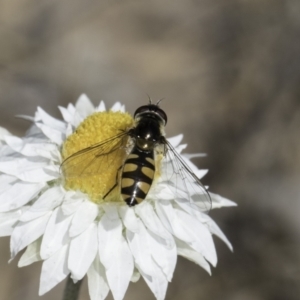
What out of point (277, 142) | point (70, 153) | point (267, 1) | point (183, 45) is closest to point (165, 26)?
point (183, 45)

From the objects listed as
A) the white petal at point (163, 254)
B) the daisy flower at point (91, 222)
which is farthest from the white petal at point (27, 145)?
the white petal at point (163, 254)

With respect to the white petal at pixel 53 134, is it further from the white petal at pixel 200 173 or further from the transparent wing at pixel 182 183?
the white petal at pixel 200 173

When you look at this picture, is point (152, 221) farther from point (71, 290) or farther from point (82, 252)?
point (71, 290)

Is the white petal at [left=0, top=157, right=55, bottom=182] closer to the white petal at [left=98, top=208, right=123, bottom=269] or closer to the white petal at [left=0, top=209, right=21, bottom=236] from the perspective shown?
the white petal at [left=0, top=209, right=21, bottom=236]

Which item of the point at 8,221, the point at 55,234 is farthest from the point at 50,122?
the point at 55,234

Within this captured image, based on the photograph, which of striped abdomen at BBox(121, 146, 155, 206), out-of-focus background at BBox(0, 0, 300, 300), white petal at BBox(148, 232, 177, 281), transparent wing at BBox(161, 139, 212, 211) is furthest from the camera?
out-of-focus background at BBox(0, 0, 300, 300)

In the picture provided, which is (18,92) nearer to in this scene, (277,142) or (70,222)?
(277,142)

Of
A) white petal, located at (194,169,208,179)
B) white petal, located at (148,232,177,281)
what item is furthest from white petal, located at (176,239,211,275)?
white petal, located at (194,169,208,179)
